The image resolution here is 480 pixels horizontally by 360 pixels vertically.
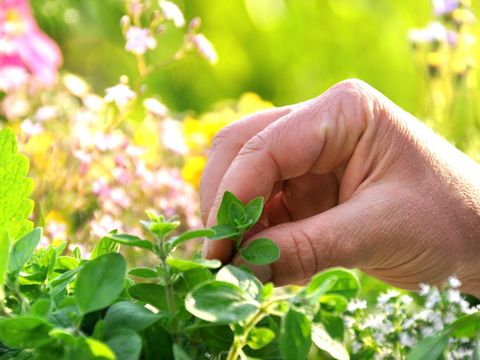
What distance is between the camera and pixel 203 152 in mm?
1870

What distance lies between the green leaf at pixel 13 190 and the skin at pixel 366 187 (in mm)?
231

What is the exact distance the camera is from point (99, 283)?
1.50 ft

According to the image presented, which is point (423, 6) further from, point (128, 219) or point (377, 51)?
point (128, 219)

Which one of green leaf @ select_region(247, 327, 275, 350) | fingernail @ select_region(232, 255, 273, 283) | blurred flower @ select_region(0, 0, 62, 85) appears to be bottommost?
blurred flower @ select_region(0, 0, 62, 85)

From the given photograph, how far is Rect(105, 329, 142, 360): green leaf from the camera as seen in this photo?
44 centimetres

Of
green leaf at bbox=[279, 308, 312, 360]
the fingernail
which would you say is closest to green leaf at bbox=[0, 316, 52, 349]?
green leaf at bbox=[279, 308, 312, 360]

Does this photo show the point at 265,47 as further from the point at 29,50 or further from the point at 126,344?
the point at 126,344

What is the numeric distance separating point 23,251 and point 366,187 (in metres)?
0.44

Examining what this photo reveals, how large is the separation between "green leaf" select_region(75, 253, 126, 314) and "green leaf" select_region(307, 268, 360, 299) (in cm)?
11

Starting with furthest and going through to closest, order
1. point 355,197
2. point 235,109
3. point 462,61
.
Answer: point 235,109 < point 462,61 < point 355,197

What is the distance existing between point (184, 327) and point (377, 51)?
2689mm

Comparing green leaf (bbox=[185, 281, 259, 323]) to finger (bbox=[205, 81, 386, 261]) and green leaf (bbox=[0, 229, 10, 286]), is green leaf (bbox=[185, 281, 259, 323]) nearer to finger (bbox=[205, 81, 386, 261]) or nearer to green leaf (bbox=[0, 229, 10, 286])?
green leaf (bbox=[0, 229, 10, 286])

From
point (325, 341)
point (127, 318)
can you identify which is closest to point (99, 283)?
point (127, 318)

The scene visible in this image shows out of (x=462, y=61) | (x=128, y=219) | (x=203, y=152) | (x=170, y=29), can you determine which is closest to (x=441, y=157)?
(x=128, y=219)
